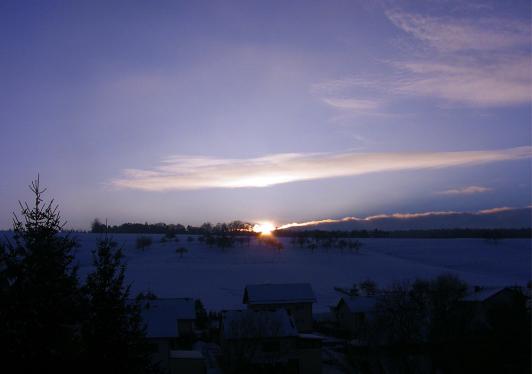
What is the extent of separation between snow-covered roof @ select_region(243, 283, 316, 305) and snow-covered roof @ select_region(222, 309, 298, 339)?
10.2 meters

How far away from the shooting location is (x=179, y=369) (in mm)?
21141

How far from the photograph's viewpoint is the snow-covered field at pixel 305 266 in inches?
2184

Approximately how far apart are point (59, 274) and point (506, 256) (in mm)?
92509

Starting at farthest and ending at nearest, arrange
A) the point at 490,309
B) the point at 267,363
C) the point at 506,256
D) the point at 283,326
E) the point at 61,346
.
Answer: the point at 506,256, the point at 490,309, the point at 283,326, the point at 267,363, the point at 61,346

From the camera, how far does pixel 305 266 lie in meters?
72.9

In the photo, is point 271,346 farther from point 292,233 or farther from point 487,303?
point 292,233

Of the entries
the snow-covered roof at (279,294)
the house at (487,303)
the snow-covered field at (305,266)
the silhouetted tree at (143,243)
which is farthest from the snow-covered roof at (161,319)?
the silhouetted tree at (143,243)

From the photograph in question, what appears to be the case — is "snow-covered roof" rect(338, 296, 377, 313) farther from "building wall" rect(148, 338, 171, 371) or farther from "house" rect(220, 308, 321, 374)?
"building wall" rect(148, 338, 171, 371)

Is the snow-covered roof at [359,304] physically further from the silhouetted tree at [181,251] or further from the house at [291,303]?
the silhouetted tree at [181,251]

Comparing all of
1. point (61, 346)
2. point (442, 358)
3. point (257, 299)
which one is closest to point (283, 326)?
point (442, 358)

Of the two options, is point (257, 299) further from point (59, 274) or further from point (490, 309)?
point (59, 274)

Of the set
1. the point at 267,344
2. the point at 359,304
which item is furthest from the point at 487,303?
the point at 267,344

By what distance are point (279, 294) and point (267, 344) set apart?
13017 mm

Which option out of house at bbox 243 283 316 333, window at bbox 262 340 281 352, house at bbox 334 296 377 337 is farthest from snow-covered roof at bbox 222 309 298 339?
house at bbox 243 283 316 333
